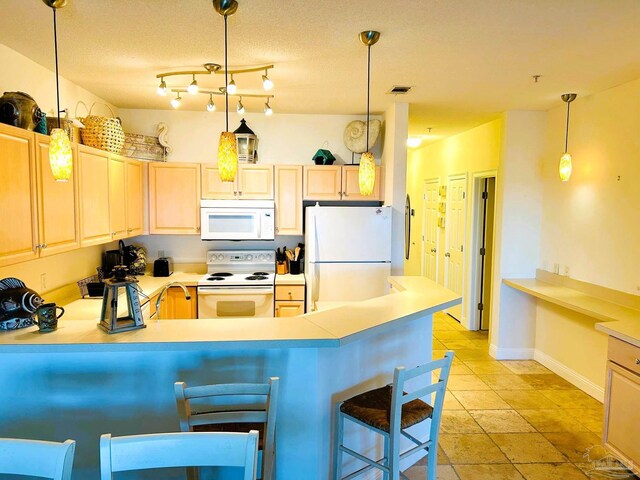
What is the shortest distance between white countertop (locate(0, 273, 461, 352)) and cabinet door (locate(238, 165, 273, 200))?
7.60 feet

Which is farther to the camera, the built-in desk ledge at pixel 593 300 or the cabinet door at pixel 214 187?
the cabinet door at pixel 214 187

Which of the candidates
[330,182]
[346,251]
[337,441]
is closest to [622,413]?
[337,441]

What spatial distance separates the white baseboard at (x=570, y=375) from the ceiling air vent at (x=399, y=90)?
9.92 ft

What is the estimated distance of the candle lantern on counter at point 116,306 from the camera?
6.40 ft

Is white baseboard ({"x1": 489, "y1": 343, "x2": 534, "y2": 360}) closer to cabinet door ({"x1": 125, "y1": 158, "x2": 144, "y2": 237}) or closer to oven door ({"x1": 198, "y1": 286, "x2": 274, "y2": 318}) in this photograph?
oven door ({"x1": 198, "y1": 286, "x2": 274, "y2": 318})

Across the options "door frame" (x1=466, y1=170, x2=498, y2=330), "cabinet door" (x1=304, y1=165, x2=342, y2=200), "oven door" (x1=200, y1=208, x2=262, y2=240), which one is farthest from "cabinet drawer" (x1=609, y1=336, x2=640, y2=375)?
"oven door" (x1=200, y1=208, x2=262, y2=240)

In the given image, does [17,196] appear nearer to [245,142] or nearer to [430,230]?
[245,142]

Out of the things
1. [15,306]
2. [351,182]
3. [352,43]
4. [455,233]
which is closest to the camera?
[15,306]

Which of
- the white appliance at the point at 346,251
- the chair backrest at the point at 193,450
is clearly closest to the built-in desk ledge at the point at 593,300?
the white appliance at the point at 346,251

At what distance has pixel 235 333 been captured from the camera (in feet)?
6.44

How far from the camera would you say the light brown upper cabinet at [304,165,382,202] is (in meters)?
4.51

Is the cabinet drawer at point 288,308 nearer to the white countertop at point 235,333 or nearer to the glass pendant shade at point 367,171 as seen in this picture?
the white countertop at point 235,333

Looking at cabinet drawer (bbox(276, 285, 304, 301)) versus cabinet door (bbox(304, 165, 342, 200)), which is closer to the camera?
cabinet drawer (bbox(276, 285, 304, 301))

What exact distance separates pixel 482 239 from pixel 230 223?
3.24 metres
